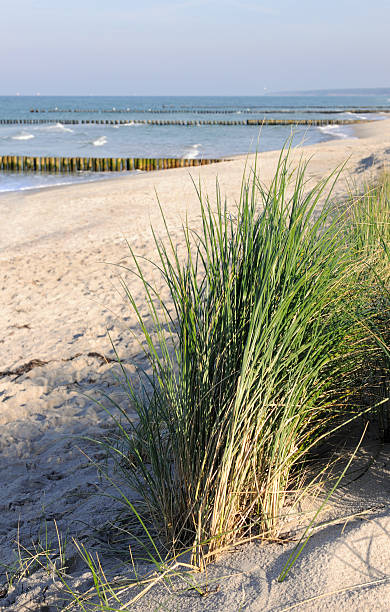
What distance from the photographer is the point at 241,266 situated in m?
2.24

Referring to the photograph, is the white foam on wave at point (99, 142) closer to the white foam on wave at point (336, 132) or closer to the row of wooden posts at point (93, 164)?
the row of wooden posts at point (93, 164)

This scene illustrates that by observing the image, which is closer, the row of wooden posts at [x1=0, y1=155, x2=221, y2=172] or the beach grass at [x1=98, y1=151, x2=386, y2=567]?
the beach grass at [x1=98, y1=151, x2=386, y2=567]

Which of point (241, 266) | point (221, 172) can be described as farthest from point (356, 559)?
point (221, 172)

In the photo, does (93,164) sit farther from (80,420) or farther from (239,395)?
(239,395)

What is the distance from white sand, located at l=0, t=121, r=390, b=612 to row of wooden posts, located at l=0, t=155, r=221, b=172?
385 inches

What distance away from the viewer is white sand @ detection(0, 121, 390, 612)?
183cm

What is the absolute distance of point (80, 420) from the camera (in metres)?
4.10

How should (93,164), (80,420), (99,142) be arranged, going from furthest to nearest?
(99,142), (93,164), (80,420)

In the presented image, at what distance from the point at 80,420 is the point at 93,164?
19111 mm

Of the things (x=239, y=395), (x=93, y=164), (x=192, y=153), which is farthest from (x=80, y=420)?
(x=192, y=153)

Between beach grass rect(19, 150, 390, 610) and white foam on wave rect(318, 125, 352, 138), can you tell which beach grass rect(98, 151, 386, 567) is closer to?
beach grass rect(19, 150, 390, 610)

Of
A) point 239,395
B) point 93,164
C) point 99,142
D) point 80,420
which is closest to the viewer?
point 239,395

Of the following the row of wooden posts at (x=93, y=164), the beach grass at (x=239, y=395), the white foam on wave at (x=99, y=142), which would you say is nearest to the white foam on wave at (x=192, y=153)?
the row of wooden posts at (x=93, y=164)

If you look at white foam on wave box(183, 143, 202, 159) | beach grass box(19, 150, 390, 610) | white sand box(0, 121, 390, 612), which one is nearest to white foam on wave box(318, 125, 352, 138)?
white foam on wave box(183, 143, 202, 159)
